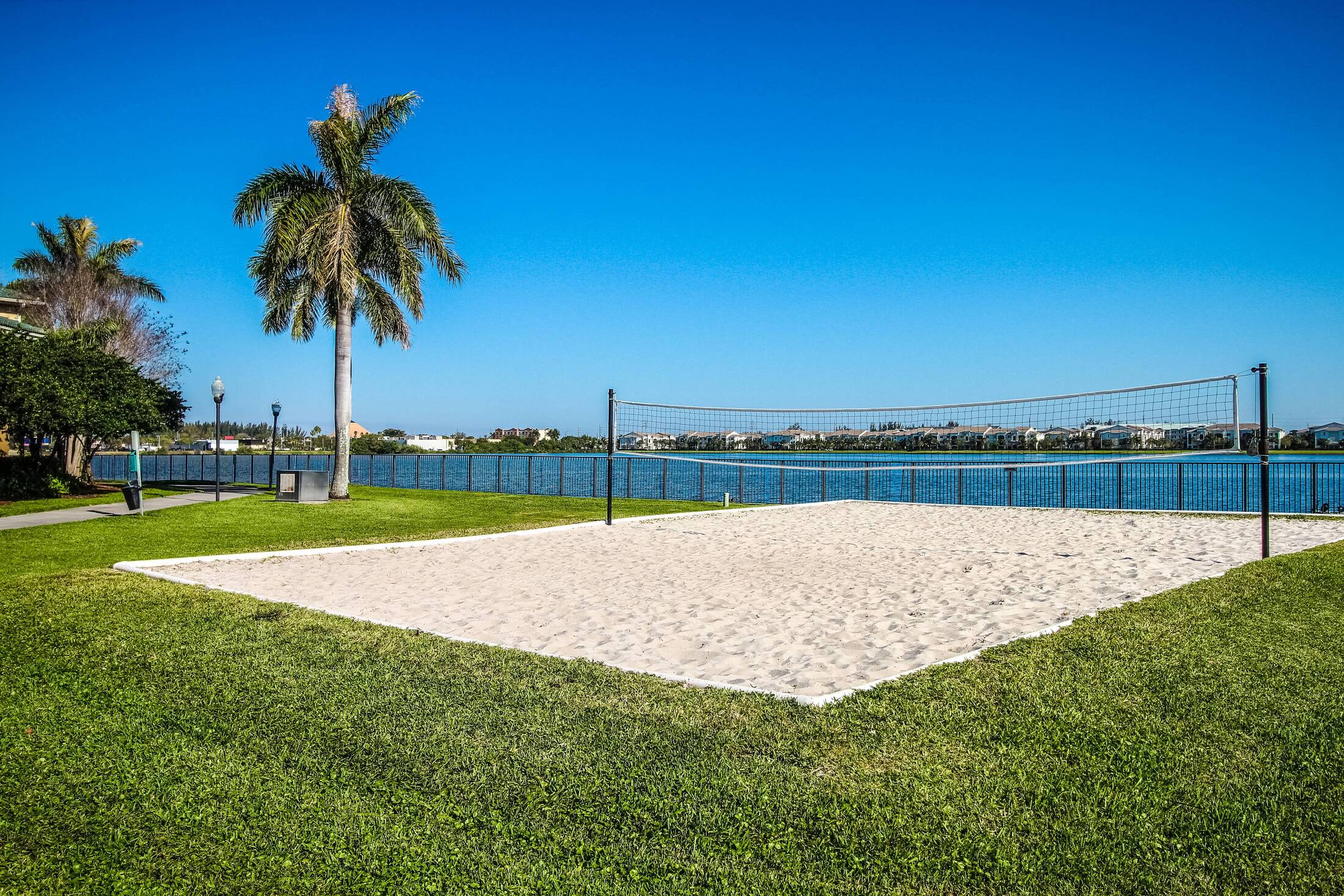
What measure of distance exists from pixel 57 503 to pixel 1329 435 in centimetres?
2741

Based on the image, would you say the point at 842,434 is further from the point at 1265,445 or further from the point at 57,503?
the point at 57,503

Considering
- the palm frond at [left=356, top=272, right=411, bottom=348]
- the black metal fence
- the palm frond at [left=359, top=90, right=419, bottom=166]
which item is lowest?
the black metal fence

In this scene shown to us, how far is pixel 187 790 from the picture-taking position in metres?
2.93

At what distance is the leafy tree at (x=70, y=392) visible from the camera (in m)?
15.7

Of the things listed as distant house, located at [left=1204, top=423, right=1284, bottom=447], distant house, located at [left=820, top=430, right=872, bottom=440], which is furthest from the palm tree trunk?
distant house, located at [left=1204, top=423, right=1284, bottom=447]

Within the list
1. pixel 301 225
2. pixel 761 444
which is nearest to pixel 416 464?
pixel 301 225

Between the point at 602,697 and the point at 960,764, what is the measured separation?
1.73 metres

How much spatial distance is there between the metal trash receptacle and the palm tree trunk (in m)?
0.30

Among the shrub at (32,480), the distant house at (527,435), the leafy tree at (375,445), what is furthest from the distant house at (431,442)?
the shrub at (32,480)

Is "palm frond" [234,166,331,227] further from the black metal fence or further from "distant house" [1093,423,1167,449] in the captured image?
"distant house" [1093,423,1167,449]

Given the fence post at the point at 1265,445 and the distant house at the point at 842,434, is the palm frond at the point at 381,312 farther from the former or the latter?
the fence post at the point at 1265,445

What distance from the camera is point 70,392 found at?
53.6ft

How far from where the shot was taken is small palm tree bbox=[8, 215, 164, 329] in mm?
28766

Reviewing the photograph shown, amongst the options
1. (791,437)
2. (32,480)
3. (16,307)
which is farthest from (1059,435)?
(16,307)
